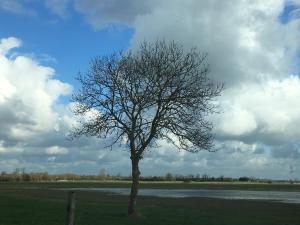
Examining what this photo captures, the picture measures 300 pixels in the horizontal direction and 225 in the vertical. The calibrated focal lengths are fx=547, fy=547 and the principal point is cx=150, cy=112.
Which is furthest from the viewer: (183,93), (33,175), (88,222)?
(33,175)

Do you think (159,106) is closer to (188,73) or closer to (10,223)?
(188,73)

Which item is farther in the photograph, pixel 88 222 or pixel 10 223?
pixel 88 222

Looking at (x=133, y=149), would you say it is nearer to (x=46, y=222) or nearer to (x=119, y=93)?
(x=119, y=93)

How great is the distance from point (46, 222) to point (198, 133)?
10498mm

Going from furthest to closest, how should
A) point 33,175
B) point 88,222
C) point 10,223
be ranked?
point 33,175 < point 88,222 < point 10,223

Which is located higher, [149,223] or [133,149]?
[133,149]

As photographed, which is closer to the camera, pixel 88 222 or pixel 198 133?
pixel 88 222

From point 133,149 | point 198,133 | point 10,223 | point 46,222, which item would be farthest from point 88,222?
point 198,133

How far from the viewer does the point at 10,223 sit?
24.9m

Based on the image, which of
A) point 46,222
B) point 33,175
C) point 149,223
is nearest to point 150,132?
point 149,223

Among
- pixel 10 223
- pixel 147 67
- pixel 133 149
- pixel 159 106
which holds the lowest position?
pixel 10 223

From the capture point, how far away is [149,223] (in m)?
27.7

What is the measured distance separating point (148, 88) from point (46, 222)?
10.1 metres

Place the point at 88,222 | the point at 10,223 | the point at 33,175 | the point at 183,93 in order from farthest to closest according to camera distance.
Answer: the point at 33,175, the point at 183,93, the point at 88,222, the point at 10,223
